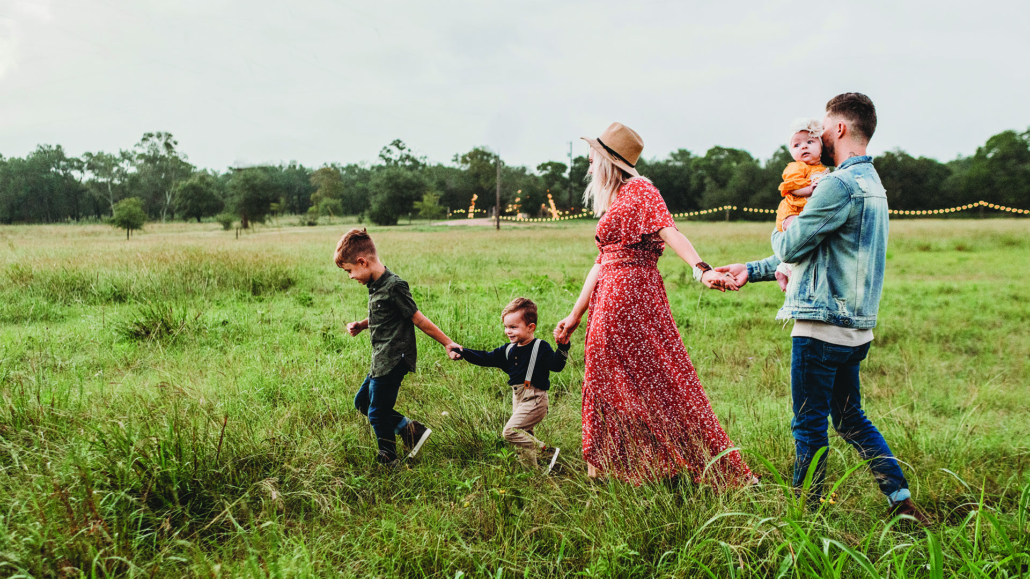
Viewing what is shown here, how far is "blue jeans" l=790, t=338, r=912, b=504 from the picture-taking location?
257 centimetres

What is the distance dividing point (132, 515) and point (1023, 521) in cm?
388

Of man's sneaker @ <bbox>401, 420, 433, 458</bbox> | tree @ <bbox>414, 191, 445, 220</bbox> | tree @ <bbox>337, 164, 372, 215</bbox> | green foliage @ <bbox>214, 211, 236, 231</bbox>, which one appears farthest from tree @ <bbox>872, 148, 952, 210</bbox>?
man's sneaker @ <bbox>401, 420, 433, 458</bbox>

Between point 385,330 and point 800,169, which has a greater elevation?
point 800,169

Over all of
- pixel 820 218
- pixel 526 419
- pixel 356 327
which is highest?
pixel 820 218

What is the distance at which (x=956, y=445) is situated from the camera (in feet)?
11.6

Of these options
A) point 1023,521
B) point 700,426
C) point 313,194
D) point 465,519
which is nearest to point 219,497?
point 465,519

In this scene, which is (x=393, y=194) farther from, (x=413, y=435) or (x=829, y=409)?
(x=829, y=409)

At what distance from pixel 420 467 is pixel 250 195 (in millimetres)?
53940

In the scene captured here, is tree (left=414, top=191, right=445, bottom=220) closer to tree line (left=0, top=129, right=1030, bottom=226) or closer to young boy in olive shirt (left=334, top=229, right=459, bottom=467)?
tree line (left=0, top=129, right=1030, bottom=226)

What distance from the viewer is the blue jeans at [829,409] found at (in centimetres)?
257

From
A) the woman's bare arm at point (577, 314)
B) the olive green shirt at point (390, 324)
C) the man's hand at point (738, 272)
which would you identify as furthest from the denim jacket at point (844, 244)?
the olive green shirt at point (390, 324)

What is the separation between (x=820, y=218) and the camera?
244cm

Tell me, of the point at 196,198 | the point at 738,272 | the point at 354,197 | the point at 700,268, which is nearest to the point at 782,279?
the point at 738,272

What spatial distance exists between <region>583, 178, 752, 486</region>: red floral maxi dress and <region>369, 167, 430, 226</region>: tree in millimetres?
56146
